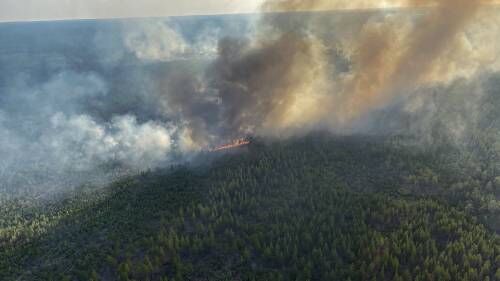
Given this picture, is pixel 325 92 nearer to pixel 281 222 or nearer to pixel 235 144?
pixel 235 144

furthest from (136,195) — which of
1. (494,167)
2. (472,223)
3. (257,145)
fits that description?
(494,167)

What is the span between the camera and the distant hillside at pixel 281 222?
2950 inches

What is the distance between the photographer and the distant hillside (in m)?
74.9

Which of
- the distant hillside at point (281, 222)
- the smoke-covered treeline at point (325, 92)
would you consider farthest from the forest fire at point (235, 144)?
the distant hillside at point (281, 222)

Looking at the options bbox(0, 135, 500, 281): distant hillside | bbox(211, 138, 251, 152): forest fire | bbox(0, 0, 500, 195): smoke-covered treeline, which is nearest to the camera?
bbox(0, 135, 500, 281): distant hillside

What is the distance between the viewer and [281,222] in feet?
282

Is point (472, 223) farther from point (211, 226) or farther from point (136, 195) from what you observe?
point (136, 195)

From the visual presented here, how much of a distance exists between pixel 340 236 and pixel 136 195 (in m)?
50.2

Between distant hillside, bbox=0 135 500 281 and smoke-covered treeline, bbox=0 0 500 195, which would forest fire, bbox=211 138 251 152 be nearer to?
smoke-covered treeline, bbox=0 0 500 195

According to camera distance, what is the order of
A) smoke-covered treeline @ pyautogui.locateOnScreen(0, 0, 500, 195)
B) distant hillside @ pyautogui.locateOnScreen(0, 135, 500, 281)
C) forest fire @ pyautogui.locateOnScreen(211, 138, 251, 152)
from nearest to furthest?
distant hillside @ pyautogui.locateOnScreen(0, 135, 500, 281), forest fire @ pyautogui.locateOnScreen(211, 138, 251, 152), smoke-covered treeline @ pyautogui.locateOnScreen(0, 0, 500, 195)

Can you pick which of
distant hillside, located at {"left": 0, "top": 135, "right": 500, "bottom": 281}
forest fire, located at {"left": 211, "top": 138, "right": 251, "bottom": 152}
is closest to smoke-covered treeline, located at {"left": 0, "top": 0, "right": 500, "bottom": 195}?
forest fire, located at {"left": 211, "top": 138, "right": 251, "bottom": 152}

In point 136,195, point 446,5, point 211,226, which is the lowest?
point 211,226

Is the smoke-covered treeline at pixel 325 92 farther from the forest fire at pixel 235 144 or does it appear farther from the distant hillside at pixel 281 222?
the distant hillside at pixel 281 222

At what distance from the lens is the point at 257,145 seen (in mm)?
126500
